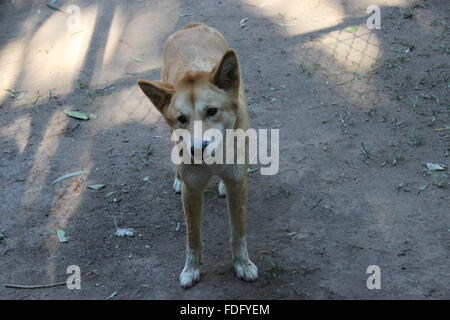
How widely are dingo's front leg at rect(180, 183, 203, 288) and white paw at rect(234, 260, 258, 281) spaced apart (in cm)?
29

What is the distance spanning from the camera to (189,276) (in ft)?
12.3

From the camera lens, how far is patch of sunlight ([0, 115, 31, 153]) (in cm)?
576

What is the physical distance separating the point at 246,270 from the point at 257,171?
1.48 m

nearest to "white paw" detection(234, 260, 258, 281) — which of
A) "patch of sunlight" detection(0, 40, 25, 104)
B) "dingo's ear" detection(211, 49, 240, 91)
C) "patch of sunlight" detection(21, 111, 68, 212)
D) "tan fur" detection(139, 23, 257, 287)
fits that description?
"tan fur" detection(139, 23, 257, 287)

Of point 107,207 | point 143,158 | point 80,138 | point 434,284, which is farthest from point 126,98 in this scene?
point 434,284

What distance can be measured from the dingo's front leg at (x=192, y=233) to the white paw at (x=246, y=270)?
0.29 m

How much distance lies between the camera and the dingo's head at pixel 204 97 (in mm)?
3234

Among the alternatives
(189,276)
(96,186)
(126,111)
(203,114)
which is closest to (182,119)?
(203,114)

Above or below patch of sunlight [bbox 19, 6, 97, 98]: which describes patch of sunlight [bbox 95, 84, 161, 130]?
above

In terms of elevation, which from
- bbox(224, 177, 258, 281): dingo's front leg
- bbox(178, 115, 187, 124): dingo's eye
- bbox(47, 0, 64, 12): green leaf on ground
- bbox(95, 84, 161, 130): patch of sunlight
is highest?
bbox(178, 115, 187, 124): dingo's eye

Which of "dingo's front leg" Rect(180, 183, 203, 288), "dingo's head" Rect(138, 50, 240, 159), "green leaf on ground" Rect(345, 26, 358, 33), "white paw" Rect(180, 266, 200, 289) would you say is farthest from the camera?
"green leaf on ground" Rect(345, 26, 358, 33)

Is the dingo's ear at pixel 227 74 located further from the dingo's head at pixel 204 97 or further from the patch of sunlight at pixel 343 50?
the patch of sunlight at pixel 343 50

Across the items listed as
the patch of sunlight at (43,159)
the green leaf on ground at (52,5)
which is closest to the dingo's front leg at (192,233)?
the patch of sunlight at (43,159)
